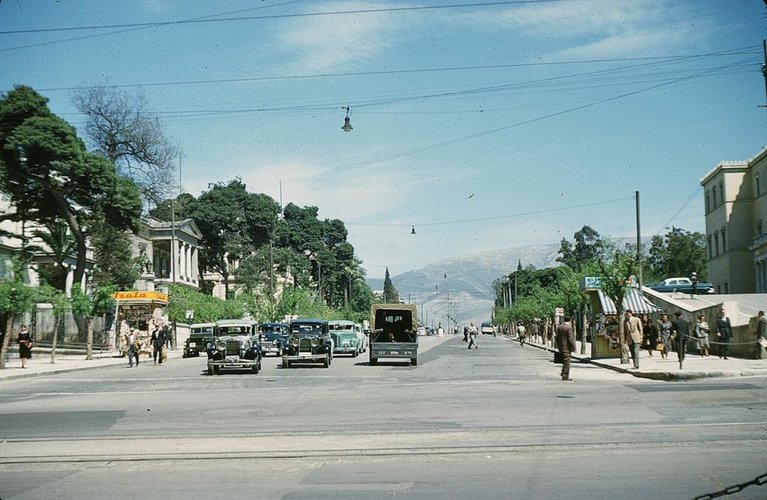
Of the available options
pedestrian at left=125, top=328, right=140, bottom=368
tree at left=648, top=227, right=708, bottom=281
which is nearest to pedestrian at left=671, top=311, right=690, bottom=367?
pedestrian at left=125, top=328, right=140, bottom=368

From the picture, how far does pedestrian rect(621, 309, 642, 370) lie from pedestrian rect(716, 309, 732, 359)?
3.48 metres

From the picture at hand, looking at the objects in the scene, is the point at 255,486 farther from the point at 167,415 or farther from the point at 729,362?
the point at 729,362

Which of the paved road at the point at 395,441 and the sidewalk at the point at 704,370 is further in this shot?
the sidewalk at the point at 704,370

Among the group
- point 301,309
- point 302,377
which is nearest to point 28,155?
point 302,377

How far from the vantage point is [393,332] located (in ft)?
139

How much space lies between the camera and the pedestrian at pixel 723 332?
33.4 m

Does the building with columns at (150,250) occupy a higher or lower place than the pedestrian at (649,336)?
higher

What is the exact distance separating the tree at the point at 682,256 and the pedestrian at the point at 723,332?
7639 centimetres

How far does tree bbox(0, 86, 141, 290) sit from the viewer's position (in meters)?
55.1

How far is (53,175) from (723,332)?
4401 centimetres

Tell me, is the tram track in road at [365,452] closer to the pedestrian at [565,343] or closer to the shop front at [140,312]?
the pedestrian at [565,343]

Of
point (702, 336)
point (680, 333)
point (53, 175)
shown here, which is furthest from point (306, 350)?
point (53, 175)

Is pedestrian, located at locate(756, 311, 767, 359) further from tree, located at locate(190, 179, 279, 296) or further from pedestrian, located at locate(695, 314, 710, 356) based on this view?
tree, located at locate(190, 179, 279, 296)

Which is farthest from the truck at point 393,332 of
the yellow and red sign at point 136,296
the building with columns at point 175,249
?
the building with columns at point 175,249
